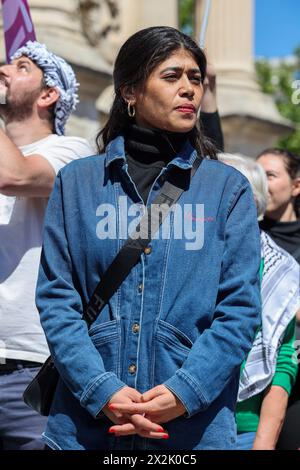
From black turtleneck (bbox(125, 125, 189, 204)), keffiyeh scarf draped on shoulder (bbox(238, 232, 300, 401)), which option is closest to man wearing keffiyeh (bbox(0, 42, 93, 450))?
black turtleneck (bbox(125, 125, 189, 204))

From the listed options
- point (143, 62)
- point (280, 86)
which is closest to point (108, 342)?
point (143, 62)

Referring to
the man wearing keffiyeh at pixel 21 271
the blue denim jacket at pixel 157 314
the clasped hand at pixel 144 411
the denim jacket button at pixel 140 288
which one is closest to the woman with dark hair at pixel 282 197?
the man wearing keffiyeh at pixel 21 271

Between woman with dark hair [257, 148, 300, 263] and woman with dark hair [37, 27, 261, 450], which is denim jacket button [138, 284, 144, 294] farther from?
woman with dark hair [257, 148, 300, 263]

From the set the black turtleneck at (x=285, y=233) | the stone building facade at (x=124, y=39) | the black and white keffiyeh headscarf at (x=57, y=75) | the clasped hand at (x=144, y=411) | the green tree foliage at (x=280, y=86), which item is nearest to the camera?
the clasped hand at (x=144, y=411)

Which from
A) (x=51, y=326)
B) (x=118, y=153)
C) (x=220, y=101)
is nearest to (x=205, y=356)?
(x=51, y=326)

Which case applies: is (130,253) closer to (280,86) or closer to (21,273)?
(21,273)

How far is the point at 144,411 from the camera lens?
2.88m

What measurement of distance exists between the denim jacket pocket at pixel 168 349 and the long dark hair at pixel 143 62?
0.71 m

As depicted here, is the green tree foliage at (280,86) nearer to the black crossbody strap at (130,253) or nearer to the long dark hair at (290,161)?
the long dark hair at (290,161)

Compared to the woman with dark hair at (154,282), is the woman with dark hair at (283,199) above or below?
below

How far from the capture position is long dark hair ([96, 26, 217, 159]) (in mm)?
3258

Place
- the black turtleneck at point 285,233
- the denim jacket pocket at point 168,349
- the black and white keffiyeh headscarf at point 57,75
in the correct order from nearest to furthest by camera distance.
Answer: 1. the denim jacket pocket at point 168,349
2. the black and white keffiyeh headscarf at point 57,75
3. the black turtleneck at point 285,233

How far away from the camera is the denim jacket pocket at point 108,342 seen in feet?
10.00

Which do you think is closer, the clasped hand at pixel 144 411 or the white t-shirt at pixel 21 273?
the clasped hand at pixel 144 411
